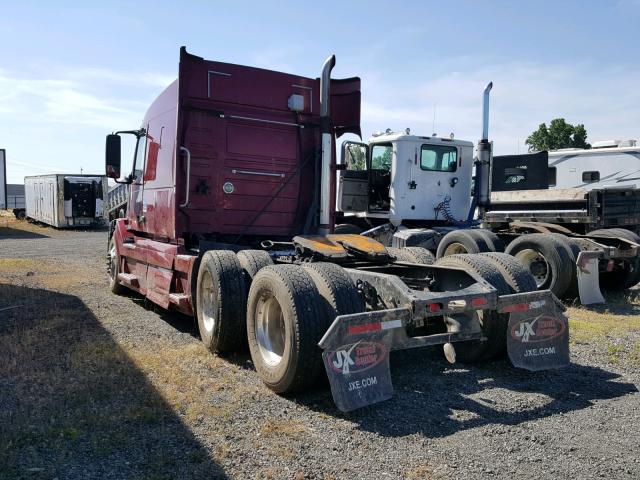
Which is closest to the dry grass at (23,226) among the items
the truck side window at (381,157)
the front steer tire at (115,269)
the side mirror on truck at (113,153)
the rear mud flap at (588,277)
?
the front steer tire at (115,269)

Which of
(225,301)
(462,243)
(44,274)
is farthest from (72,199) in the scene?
(225,301)

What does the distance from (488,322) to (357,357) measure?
1.59 metres

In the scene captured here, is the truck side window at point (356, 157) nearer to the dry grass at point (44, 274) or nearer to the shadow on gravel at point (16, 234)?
the dry grass at point (44, 274)

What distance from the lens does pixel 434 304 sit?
4543mm

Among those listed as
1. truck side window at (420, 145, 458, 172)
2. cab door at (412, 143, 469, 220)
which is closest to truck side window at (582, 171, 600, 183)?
cab door at (412, 143, 469, 220)

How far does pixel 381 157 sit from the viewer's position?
11492 mm

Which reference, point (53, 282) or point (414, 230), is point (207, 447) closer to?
point (414, 230)

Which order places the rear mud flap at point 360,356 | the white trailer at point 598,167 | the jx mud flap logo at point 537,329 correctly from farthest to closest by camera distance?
the white trailer at point 598,167 < the jx mud flap logo at point 537,329 < the rear mud flap at point 360,356

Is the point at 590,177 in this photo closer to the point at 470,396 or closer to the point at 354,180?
the point at 354,180

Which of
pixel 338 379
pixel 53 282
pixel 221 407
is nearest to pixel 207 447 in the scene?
pixel 221 407

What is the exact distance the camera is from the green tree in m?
38.2

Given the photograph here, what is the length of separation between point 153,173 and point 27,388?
380 centimetres

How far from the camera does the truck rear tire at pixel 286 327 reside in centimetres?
446

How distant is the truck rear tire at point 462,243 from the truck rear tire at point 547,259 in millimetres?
424
